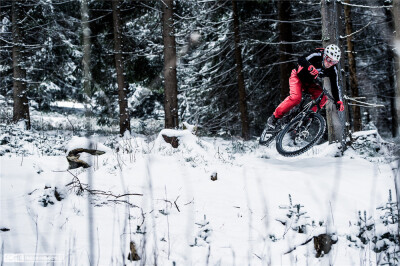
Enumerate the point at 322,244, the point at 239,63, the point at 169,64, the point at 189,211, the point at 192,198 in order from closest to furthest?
the point at 322,244, the point at 189,211, the point at 192,198, the point at 169,64, the point at 239,63

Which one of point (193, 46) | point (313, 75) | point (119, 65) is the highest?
point (193, 46)

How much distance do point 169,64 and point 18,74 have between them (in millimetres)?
6924

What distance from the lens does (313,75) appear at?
684cm

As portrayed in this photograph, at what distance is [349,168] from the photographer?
6457 mm

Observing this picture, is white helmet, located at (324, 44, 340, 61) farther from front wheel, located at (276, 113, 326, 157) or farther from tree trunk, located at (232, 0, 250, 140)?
tree trunk, located at (232, 0, 250, 140)

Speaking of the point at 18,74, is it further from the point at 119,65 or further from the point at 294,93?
the point at 294,93

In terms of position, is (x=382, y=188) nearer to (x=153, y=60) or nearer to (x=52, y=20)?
(x=153, y=60)

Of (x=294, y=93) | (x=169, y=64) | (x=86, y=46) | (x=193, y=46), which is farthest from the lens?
(x=193, y=46)

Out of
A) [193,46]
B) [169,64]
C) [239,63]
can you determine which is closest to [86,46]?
[193,46]

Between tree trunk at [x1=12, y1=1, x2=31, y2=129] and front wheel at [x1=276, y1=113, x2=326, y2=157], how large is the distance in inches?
398

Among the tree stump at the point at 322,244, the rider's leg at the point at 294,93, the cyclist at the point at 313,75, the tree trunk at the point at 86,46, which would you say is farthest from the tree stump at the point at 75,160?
the tree trunk at the point at 86,46

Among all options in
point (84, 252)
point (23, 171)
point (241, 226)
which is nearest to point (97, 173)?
point (23, 171)

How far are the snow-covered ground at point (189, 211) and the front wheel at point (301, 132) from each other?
86cm

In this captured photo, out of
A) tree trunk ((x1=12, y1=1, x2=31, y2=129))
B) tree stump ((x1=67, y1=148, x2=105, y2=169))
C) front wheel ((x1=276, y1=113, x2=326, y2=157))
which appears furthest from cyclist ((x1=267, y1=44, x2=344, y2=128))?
tree trunk ((x1=12, y1=1, x2=31, y2=129))
